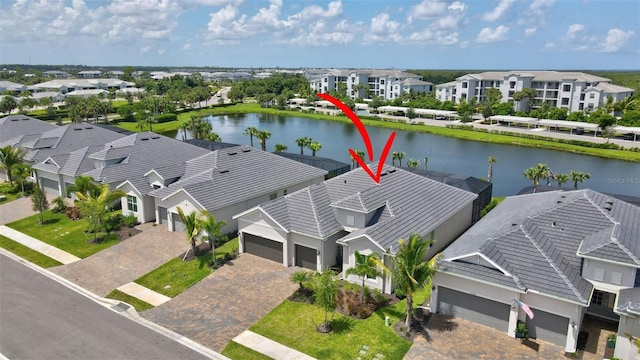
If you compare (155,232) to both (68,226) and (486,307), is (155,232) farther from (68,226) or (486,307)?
(486,307)

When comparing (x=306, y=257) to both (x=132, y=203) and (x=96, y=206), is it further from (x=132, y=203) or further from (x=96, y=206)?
(x=132, y=203)

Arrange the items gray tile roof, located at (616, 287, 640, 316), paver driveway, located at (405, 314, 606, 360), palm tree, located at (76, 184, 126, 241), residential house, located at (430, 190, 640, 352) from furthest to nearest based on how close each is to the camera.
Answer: palm tree, located at (76, 184, 126, 241)
residential house, located at (430, 190, 640, 352)
paver driveway, located at (405, 314, 606, 360)
gray tile roof, located at (616, 287, 640, 316)

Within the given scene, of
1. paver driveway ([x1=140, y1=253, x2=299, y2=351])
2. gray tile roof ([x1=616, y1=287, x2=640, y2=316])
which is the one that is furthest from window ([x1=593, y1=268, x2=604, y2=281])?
paver driveway ([x1=140, y1=253, x2=299, y2=351])

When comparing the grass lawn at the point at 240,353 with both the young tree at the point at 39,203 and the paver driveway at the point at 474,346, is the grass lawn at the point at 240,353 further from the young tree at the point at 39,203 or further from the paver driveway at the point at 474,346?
the young tree at the point at 39,203

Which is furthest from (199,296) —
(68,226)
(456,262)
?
(68,226)

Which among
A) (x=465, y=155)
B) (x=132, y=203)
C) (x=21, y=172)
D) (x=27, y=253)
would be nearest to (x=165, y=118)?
(x=21, y=172)

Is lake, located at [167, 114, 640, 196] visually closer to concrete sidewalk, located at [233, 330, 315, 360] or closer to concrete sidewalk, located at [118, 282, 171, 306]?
concrete sidewalk, located at [233, 330, 315, 360]
